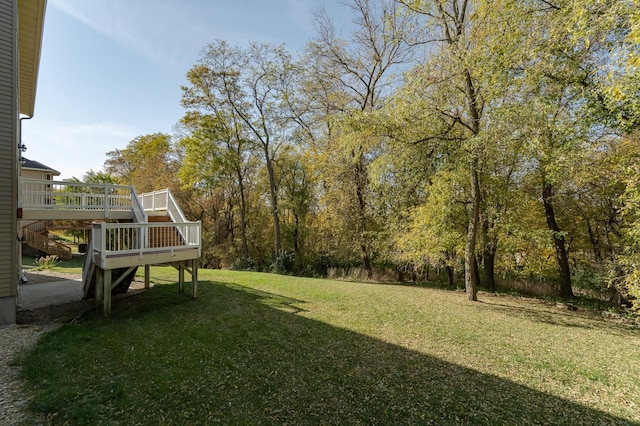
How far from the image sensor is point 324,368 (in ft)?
13.4

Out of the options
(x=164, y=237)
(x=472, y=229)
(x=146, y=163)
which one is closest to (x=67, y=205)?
(x=164, y=237)

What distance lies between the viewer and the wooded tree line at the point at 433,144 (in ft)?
22.1

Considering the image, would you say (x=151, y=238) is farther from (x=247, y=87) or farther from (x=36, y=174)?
(x=36, y=174)

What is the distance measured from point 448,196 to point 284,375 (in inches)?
336

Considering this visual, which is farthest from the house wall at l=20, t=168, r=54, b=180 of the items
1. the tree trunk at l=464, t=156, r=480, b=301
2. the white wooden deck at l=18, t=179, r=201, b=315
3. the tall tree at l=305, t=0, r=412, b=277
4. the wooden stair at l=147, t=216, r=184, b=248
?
the tree trunk at l=464, t=156, r=480, b=301

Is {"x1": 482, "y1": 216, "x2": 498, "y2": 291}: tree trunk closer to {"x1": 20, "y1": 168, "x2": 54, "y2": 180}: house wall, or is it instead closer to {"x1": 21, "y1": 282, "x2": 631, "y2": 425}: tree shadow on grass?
{"x1": 21, "y1": 282, "x2": 631, "y2": 425}: tree shadow on grass

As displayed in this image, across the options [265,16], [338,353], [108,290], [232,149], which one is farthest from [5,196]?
[232,149]

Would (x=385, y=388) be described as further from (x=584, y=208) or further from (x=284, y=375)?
(x=584, y=208)

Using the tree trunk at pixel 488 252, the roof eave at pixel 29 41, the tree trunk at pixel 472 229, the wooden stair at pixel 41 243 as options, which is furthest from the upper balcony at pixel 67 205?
Result: the wooden stair at pixel 41 243

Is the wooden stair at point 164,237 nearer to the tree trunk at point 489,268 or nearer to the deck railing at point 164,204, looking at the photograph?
the deck railing at point 164,204

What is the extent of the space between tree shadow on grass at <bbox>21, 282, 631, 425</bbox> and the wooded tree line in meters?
4.88

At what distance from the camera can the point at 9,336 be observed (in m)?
4.88

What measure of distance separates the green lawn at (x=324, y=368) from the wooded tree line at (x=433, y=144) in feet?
10.8

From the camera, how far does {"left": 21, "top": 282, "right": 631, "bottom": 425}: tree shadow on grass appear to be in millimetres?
3010
